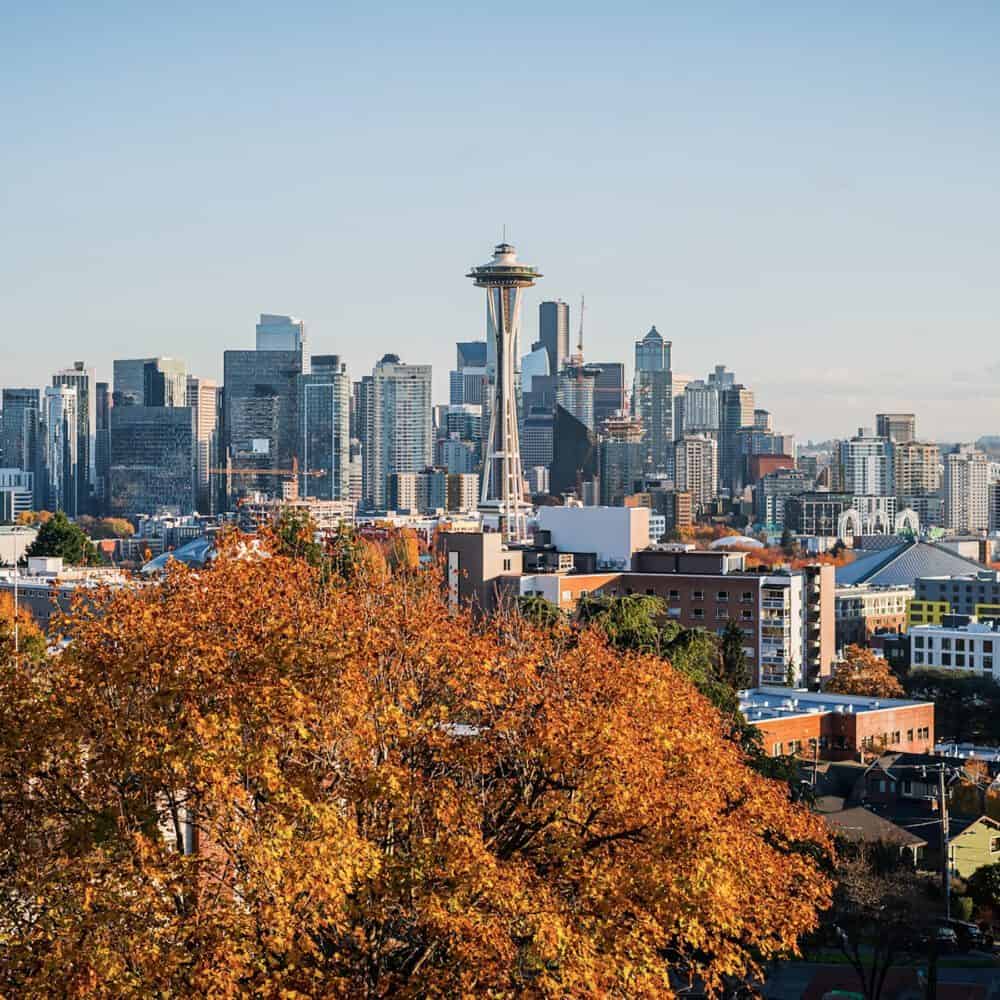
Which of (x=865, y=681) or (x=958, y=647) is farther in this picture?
(x=958, y=647)

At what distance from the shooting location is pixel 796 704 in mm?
46438

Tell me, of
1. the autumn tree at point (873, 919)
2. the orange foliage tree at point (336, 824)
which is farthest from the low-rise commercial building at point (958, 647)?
the orange foliage tree at point (336, 824)

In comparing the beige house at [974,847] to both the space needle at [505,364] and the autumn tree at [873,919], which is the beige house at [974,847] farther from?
the space needle at [505,364]

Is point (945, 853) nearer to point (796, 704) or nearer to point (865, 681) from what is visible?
point (796, 704)

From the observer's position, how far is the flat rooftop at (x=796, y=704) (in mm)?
43750

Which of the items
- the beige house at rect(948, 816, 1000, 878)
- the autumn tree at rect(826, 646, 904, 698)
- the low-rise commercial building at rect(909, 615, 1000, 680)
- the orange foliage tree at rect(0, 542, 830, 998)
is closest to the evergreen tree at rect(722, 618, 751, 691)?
the autumn tree at rect(826, 646, 904, 698)

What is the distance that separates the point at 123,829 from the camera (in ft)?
45.5

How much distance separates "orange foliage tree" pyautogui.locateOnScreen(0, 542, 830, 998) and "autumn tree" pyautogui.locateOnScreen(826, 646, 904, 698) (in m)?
41.8

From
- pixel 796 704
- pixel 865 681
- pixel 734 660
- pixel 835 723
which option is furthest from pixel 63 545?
pixel 835 723

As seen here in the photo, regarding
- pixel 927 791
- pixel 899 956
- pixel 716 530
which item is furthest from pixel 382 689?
pixel 716 530

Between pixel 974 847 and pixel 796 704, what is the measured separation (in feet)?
38.1

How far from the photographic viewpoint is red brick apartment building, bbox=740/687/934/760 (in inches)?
1698

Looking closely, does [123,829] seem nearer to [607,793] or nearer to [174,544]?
[607,793]

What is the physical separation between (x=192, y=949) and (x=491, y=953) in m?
2.22
